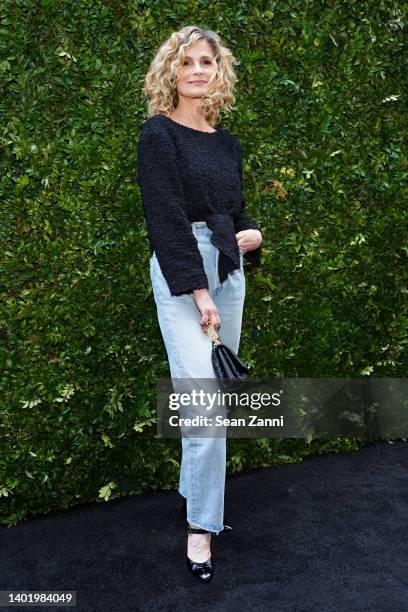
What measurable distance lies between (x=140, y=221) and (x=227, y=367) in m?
1.28

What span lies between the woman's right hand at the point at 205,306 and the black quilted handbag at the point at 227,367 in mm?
96

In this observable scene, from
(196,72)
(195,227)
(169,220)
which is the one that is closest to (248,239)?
(195,227)

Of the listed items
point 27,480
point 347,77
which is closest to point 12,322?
point 27,480

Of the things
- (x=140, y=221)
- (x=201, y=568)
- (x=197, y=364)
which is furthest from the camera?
(x=140, y=221)

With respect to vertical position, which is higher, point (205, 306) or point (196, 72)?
point (196, 72)

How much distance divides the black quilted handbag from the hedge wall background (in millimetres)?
1058

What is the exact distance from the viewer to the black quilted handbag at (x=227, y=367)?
267 cm

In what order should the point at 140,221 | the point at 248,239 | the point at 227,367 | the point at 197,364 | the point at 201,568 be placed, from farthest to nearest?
the point at 140,221 → the point at 248,239 → the point at 201,568 → the point at 197,364 → the point at 227,367

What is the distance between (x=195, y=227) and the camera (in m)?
2.87

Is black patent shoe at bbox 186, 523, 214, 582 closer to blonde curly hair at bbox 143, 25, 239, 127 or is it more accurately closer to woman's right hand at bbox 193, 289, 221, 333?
woman's right hand at bbox 193, 289, 221, 333

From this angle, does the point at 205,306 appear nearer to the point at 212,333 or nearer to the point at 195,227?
the point at 212,333

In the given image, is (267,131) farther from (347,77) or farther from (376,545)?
(376,545)

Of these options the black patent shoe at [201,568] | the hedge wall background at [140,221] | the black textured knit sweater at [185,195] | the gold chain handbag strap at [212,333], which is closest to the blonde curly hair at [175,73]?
the black textured knit sweater at [185,195]

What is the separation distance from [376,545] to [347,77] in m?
2.79
